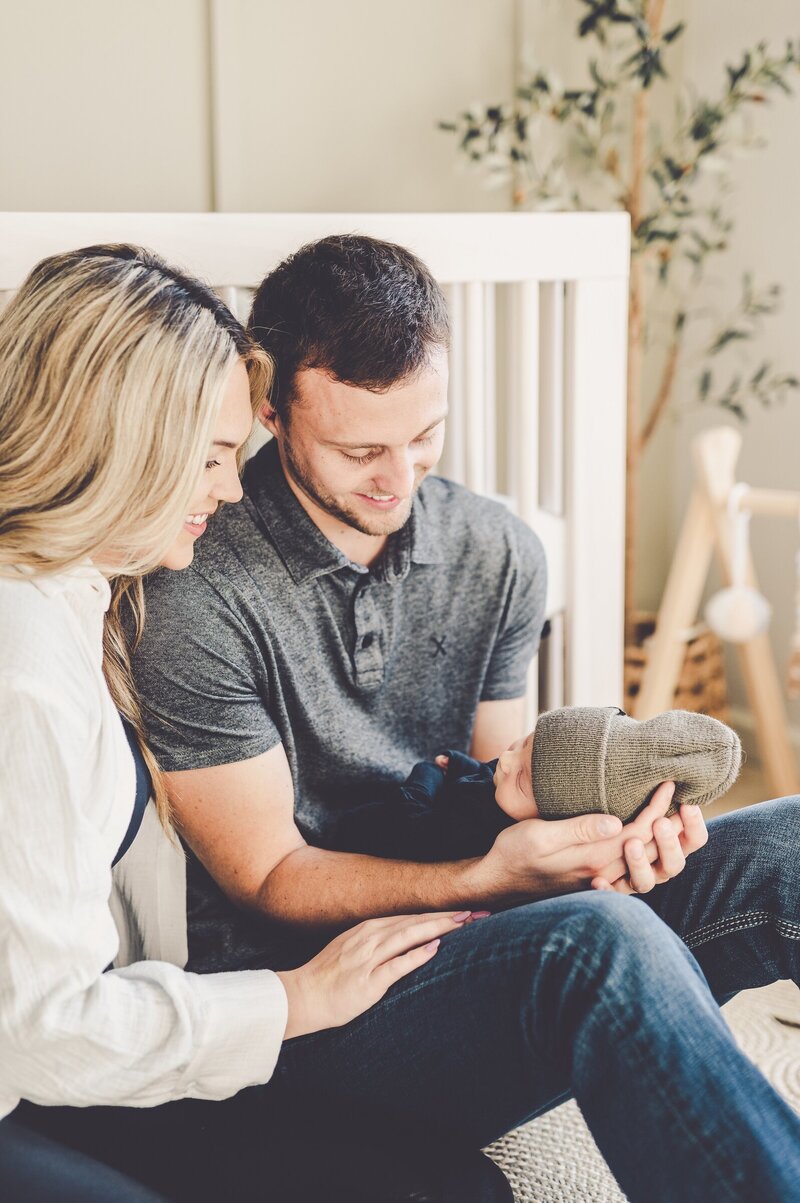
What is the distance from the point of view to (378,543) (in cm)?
134

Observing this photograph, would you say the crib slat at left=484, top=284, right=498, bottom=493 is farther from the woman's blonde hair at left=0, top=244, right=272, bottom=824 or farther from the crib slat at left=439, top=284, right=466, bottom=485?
the woman's blonde hair at left=0, top=244, right=272, bottom=824

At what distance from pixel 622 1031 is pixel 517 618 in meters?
0.64

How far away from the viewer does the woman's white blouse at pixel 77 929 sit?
2.81ft

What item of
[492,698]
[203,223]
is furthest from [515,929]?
[203,223]

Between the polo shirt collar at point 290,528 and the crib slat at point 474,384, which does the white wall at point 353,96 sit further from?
the polo shirt collar at point 290,528

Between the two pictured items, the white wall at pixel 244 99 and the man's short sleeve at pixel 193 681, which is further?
the white wall at pixel 244 99

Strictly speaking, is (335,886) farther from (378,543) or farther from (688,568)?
(688,568)

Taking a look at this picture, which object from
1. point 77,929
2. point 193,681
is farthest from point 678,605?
point 77,929

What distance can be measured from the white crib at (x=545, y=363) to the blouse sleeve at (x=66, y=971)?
0.70 m

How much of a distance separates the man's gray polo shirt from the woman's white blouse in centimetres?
16

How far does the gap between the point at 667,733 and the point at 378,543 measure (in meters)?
0.42

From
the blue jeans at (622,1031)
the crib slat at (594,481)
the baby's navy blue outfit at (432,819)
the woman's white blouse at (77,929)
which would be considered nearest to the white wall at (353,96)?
the crib slat at (594,481)

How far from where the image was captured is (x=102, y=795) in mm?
949

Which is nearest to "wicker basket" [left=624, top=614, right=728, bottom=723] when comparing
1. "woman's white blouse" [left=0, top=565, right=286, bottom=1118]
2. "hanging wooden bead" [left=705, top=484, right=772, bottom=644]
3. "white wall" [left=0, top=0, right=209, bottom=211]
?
"hanging wooden bead" [left=705, top=484, right=772, bottom=644]
